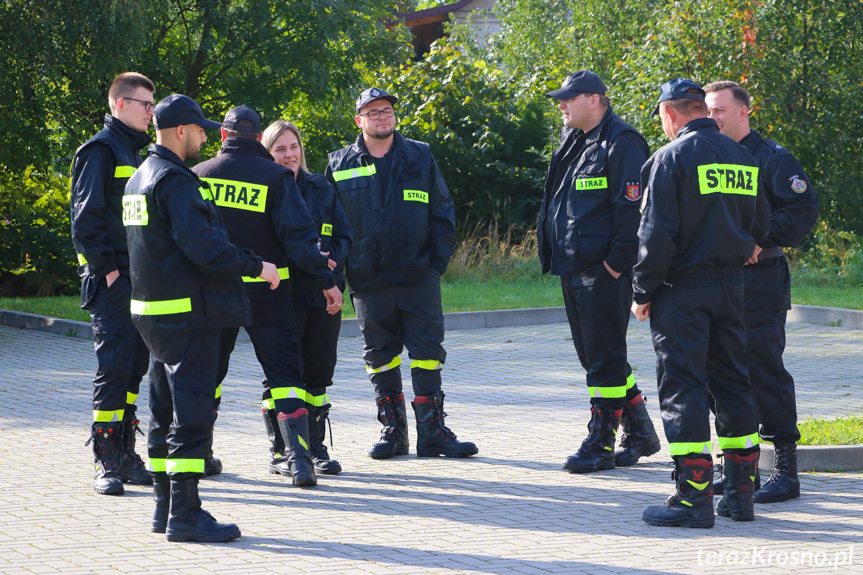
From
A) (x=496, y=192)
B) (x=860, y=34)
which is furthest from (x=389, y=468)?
(x=860, y=34)

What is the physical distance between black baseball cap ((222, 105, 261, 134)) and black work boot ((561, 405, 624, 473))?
8.84 ft

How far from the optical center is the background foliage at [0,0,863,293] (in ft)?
53.2

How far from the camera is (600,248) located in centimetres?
664

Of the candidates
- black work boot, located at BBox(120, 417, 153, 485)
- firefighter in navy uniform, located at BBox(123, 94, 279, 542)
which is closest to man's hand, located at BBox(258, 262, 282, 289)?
firefighter in navy uniform, located at BBox(123, 94, 279, 542)

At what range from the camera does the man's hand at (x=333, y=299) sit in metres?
6.54

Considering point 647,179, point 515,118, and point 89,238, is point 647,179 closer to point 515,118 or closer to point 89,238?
point 89,238

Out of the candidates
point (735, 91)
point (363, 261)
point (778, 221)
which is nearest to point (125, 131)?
point (363, 261)

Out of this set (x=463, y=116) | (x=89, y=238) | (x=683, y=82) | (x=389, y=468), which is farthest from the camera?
(x=463, y=116)

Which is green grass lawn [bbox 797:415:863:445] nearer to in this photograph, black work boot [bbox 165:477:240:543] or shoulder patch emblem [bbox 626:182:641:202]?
shoulder patch emblem [bbox 626:182:641:202]

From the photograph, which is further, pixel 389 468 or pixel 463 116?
pixel 463 116

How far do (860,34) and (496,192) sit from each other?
6.94 meters

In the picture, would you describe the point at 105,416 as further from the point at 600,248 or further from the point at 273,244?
the point at 600,248

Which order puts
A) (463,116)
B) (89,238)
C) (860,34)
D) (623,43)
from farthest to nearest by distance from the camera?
(623,43) → (463,116) → (860,34) → (89,238)

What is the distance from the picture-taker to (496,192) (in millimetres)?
20422
